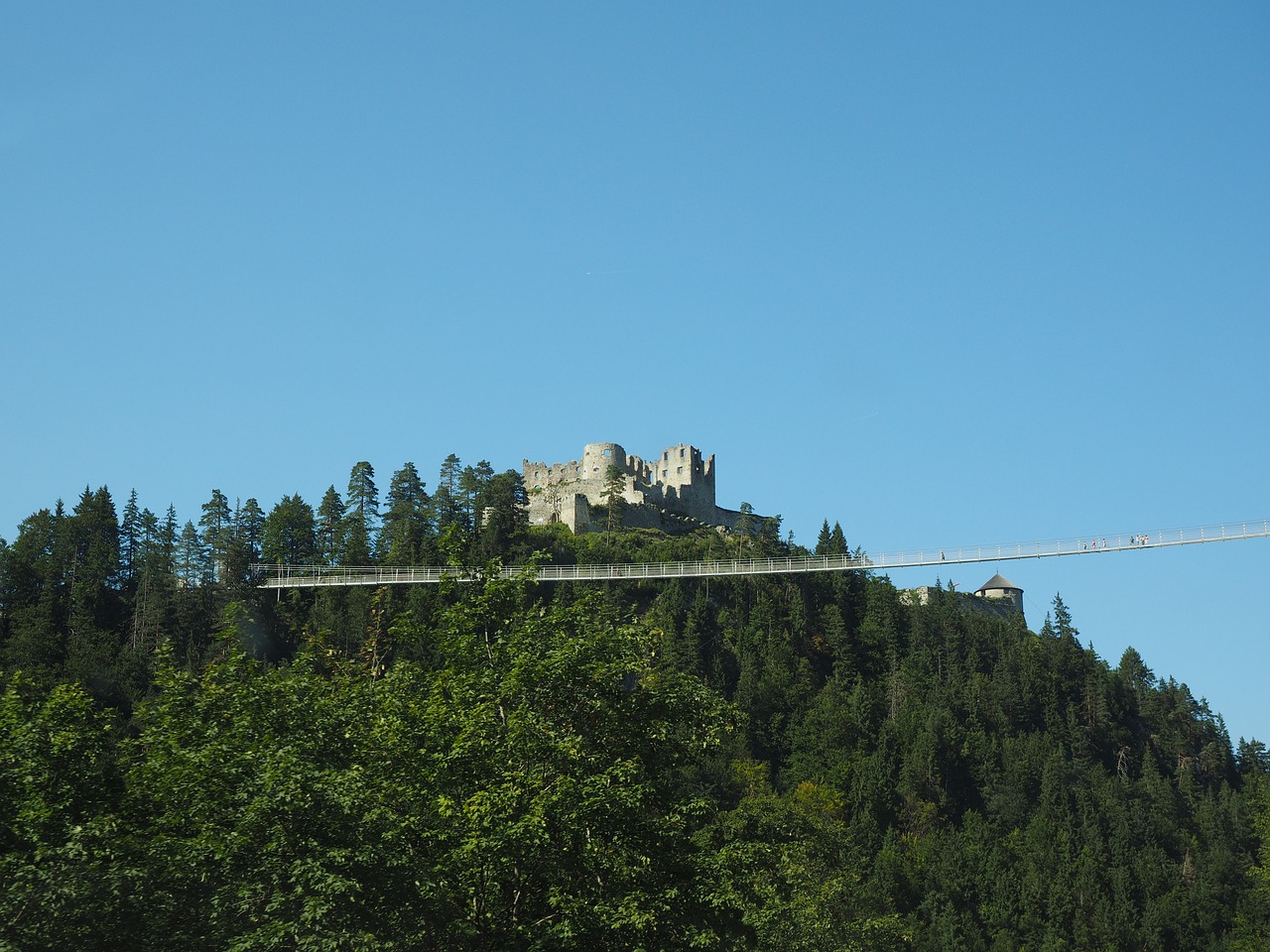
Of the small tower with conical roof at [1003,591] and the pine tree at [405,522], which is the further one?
the small tower with conical roof at [1003,591]

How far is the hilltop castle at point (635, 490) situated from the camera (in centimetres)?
11781

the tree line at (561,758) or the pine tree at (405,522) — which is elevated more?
the pine tree at (405,522)

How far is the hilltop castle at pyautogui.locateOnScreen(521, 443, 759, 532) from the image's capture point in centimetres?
11781

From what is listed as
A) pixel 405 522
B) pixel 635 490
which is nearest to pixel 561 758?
pixel 405 522

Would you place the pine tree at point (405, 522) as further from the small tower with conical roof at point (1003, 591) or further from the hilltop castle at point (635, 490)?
the small tower with conical roof at point (1003, 591)

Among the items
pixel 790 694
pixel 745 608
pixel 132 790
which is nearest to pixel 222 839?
pixel 132 790

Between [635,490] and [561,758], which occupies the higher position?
[635,490]

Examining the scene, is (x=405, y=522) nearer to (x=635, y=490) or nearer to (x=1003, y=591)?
(x=635, y=490)

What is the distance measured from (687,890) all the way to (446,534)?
28.2 ft

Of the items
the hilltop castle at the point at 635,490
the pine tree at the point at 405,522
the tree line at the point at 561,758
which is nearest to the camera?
the tree line at the point at 561,758

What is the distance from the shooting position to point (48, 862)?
69.6ft

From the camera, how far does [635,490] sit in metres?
123

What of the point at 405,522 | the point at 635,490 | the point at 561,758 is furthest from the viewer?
the point at 635,490

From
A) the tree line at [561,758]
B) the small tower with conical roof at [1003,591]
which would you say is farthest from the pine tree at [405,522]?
the small tower with conical roof at [1003,591]
